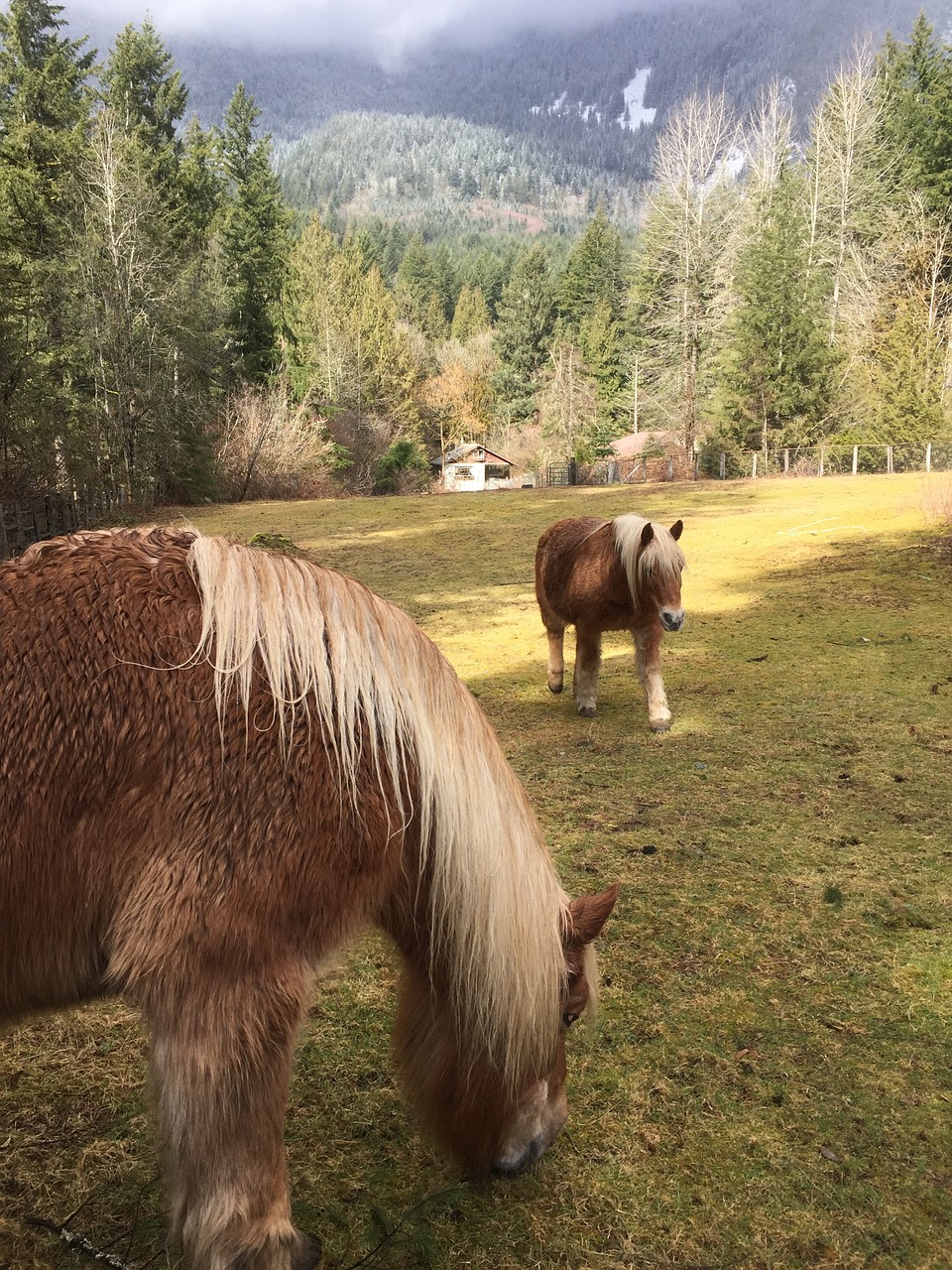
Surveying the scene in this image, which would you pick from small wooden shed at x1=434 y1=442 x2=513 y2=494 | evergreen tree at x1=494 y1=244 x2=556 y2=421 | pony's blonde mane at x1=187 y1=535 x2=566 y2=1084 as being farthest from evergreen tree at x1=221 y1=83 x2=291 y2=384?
pony's blonde mane at x1=187 y1=535 x2=566 y2=1084

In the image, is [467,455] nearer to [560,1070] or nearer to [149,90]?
[149,90]

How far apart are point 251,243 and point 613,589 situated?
34.1m

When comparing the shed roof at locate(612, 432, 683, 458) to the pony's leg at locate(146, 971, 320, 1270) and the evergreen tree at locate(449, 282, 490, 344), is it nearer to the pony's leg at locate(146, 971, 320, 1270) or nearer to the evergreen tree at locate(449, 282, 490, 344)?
the evergreen tree at locate(449, 282, 490, 344)

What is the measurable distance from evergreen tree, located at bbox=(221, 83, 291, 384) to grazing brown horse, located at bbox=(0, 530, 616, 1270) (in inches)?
1304

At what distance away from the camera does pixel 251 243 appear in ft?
110

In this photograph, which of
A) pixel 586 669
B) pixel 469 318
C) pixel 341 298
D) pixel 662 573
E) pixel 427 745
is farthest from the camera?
pixel 469 318

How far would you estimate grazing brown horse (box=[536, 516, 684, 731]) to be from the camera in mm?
5130

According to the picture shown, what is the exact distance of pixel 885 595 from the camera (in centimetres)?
931

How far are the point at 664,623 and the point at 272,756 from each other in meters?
4.19

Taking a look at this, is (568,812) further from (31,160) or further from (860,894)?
(31,160)

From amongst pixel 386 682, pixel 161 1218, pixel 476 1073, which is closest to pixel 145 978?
pixel 386 682

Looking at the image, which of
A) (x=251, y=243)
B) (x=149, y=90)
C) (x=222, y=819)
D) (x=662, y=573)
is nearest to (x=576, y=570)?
(x=662, y=573)

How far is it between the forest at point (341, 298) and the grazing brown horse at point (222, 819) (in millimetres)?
13211

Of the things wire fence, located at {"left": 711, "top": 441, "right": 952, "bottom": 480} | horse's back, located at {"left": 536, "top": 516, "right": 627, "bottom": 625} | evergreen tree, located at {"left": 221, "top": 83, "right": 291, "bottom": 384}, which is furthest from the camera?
evergreen tree, located at {"left": 221, "top": 83, "right": 291, "bottom": 384}
